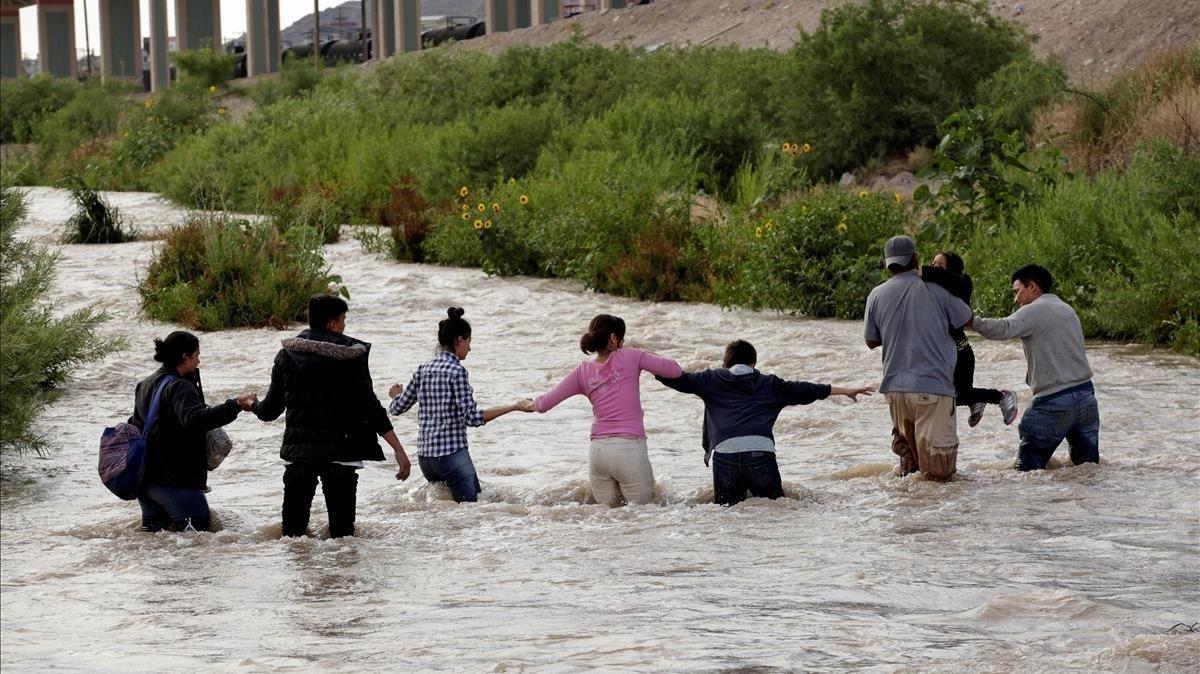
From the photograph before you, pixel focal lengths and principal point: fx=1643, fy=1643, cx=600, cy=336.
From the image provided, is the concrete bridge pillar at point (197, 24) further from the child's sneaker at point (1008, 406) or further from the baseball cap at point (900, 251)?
the child's sneaker at point (1008, 406)

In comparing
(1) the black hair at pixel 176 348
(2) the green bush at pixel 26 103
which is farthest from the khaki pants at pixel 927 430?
(2) the green bush at pixel 26 103

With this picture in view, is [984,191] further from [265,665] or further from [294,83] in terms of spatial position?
[294,83]

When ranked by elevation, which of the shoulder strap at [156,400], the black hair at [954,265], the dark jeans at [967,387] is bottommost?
the dark jeans at [967,387]

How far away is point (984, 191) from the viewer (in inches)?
719

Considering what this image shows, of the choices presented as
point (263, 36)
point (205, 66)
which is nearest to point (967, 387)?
point (205, 66)

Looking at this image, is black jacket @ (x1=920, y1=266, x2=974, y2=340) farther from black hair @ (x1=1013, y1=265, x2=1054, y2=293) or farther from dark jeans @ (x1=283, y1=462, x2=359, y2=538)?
dark jeans @ (x1=283, y1=462, x2=359, y2=538)

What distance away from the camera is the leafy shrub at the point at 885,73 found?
26.1 m

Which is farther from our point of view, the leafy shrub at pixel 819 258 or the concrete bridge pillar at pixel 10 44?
the concrete bridge pillar at pixel 10 44

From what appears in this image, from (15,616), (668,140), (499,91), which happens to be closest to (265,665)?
(15,616)

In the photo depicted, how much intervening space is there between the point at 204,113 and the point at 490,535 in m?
31.6

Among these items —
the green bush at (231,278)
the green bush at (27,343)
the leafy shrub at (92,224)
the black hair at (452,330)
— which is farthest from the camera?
the leafy shrub at (92,224)

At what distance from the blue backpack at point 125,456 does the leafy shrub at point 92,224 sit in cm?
1637

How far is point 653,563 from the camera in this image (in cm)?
787

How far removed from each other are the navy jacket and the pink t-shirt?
0.21m
